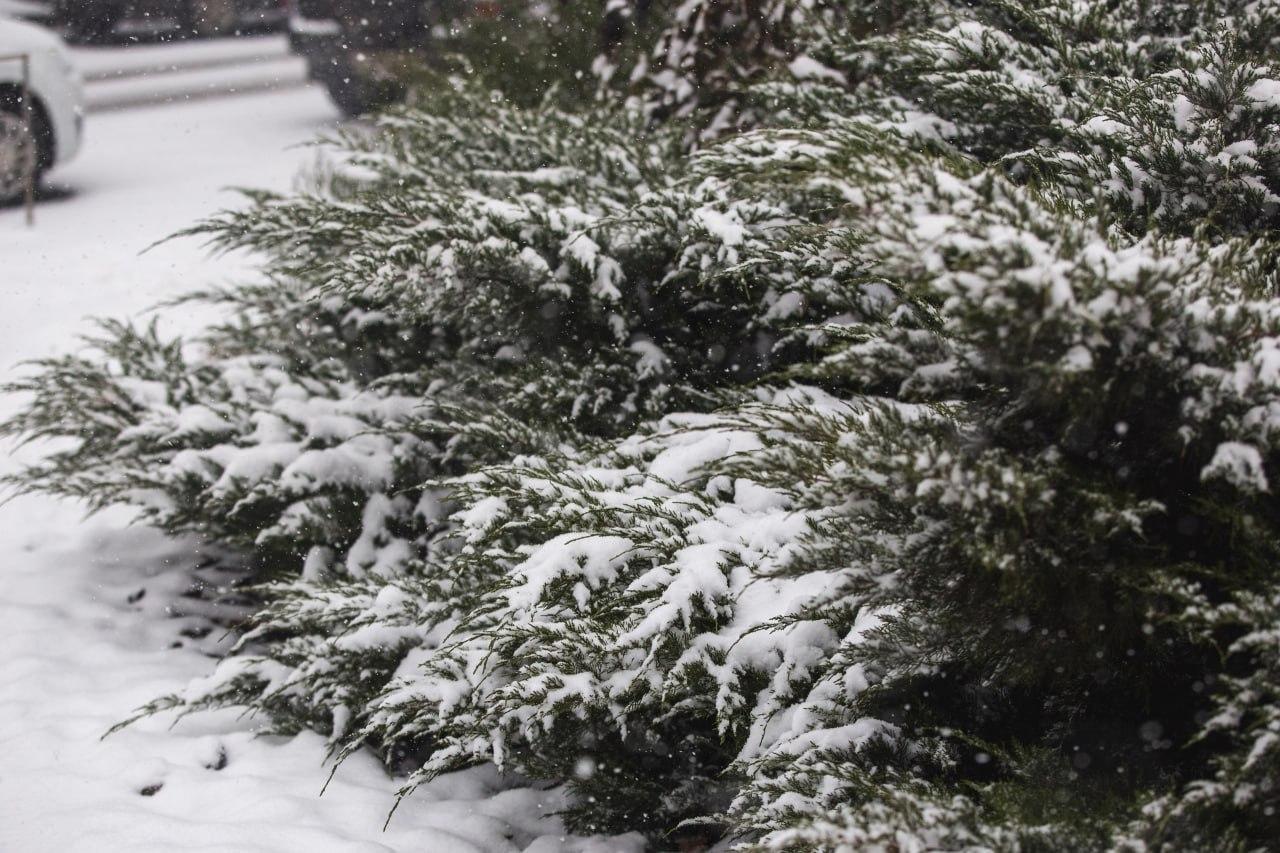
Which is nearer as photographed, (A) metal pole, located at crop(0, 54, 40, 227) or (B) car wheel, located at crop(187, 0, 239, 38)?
(A) metal pole, located at crop(0, 54, 40, 227)

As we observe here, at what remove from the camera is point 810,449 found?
5.71 feet

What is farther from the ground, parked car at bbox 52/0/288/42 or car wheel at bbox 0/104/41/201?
parked car at bbox 52/0/288/42

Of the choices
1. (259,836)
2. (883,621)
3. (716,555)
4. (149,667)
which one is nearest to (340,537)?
(149,667)

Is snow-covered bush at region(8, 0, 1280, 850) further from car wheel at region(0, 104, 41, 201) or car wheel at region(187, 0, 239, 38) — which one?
car wheel at region(187, 0, 239, 38)

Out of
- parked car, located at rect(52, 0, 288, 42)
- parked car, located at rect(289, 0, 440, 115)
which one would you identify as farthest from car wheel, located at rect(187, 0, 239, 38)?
parked car, located at rect(289, 0, 440, 115)

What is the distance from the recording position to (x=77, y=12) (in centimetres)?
1505

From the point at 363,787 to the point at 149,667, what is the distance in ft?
3.61

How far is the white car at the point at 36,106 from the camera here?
7.20m

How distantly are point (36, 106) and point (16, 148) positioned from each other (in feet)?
1.17

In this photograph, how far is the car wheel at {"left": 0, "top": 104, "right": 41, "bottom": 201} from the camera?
7.21 m

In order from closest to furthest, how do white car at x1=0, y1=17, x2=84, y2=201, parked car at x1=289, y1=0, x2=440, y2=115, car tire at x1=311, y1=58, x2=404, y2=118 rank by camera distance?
white car at x1=0, y1=17, x2=84, y2=201, parked car at x1=289, y1=0, x2=440, y2=115, car tire at x1=311, y1=58, x2=404, y2=118

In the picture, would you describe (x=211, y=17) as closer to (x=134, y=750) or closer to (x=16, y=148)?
(x=16, y=148)

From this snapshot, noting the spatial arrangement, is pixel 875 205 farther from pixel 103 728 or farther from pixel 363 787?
pixel 103 728

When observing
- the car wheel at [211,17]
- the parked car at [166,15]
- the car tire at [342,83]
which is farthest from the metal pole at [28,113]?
the car wheel at [211,17]
